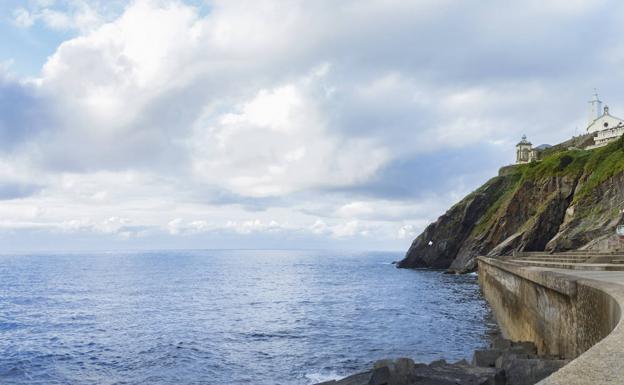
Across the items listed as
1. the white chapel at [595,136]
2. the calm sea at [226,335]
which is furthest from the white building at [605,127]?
the calm sea at [226,335]

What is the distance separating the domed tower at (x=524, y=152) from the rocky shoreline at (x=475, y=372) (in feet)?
390

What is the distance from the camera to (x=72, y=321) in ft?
126

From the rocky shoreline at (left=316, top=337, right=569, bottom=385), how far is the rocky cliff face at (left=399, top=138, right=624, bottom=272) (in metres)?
37.6

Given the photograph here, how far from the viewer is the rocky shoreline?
32.2 ft

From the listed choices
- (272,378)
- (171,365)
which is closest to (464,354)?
(272,378)

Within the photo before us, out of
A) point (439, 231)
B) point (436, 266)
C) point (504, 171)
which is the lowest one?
point (436, 266)

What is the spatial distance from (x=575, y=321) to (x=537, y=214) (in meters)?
70.4

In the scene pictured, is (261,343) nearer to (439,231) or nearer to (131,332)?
(131,332)

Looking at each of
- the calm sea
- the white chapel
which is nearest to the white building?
the white chapel

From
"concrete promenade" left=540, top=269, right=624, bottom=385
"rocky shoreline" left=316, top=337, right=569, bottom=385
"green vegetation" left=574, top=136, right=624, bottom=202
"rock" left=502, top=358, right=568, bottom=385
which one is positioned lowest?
"rocky shoreline" left=316, top=337, right=569, bottom=385

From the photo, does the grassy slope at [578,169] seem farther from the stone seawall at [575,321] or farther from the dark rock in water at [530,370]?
the dark rock in water at [530,370]

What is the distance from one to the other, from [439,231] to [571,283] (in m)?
90.1

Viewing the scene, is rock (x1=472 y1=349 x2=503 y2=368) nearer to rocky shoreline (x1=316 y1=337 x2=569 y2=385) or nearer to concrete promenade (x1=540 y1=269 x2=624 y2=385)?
rocky shoreline (x1=316 y1=337 x2=569 y2=385)

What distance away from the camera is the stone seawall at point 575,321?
13.3 ft
